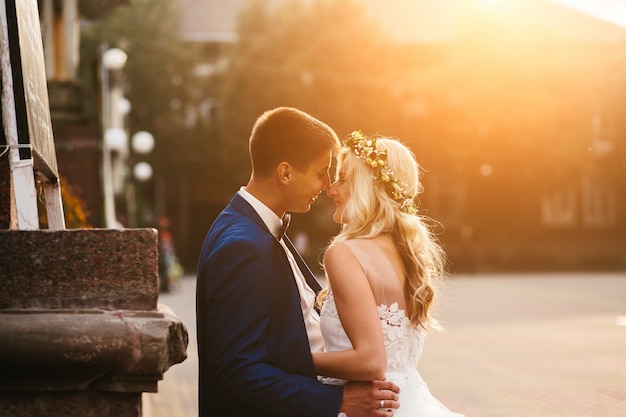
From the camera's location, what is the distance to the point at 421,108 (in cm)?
4200

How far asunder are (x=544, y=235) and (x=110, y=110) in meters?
26.3

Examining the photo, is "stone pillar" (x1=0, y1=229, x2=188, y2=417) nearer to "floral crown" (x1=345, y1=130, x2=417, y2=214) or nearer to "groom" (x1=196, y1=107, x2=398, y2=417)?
"groom" (x1=196, y1=107, x2=398, y2=417)

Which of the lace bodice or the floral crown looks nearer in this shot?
the lace bodice

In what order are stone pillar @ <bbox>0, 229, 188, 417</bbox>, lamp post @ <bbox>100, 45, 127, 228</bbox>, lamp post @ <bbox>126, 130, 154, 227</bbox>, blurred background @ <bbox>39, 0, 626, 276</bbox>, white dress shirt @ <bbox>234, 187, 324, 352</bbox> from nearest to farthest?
stone pillar @ <bbox>0, 229, 188, 417</bbox> → white dress shirt @ <bbox>234, 187, 324, 352</bbox> → lamp post @ <bbox>100, 45, 127, 228</bbox> → lamp post @ <bbox>126, 130, 154, 227</bbox> → blurred background @ <bbox>39, 0, 626, 276</bbox>

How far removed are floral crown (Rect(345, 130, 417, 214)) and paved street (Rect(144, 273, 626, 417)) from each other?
135 centimetres

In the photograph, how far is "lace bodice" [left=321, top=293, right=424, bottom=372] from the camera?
11.2ft

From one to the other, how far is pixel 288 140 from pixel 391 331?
29.5 inches

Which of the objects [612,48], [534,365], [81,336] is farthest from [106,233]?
[612,48]

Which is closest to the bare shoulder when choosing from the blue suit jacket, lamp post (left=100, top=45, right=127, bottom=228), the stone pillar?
the blue suit jacket

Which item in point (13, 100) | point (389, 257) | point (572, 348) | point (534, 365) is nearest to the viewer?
point (13, 100)

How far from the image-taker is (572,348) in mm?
14586

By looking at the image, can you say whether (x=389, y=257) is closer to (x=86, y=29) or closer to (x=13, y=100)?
(x=13, y=100)

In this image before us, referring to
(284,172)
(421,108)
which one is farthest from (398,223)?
(421,108)

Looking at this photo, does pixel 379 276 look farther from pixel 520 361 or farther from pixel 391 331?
pixel 520 361
